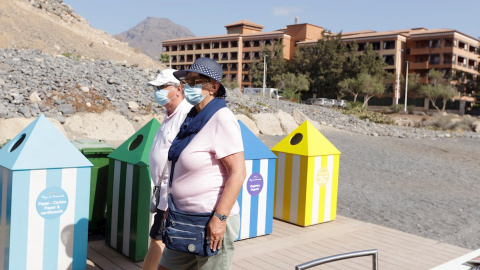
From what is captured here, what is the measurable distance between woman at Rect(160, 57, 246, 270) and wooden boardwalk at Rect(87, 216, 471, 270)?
1774 mm

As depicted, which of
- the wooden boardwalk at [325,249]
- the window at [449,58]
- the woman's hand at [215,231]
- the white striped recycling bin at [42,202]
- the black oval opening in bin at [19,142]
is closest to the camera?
the woman's hand at [215,231]

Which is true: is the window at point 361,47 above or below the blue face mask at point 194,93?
above

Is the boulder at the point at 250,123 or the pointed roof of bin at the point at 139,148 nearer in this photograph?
the pointed roof of bin at the point at 139,148

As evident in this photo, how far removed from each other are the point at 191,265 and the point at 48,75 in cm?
1530

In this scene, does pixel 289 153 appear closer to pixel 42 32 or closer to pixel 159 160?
pixel 159 160

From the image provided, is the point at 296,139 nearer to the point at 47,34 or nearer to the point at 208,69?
the point at 208,69

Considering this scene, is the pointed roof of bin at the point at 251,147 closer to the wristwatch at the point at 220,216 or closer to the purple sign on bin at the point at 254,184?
the purple sign on bin at the point at 254,184

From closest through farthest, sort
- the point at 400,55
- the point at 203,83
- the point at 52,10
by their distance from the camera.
Answer: the point at 203,83
the point at 52,10
the point at 400,55

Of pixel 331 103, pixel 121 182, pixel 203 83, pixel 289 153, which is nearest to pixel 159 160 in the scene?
pixel 203 83

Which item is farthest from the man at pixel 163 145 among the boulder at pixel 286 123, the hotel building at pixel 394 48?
the hotel building at pixel 394 48

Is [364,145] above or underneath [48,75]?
underneath

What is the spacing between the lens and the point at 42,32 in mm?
26203

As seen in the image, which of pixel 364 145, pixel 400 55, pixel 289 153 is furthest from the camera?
pixel 400 55

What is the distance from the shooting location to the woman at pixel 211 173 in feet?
7.88
